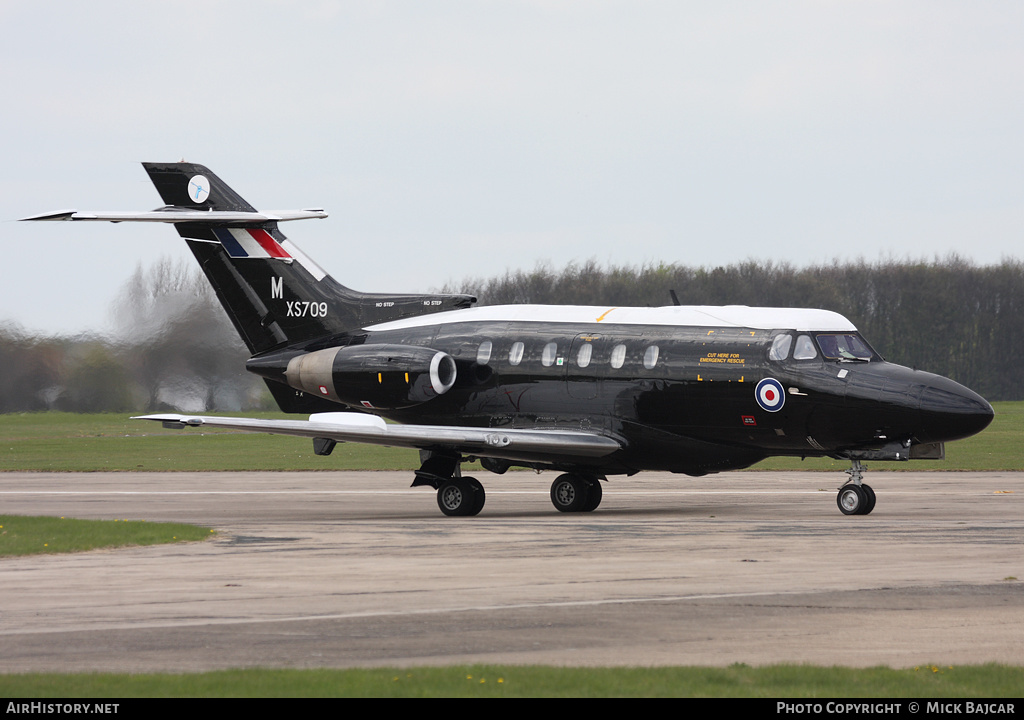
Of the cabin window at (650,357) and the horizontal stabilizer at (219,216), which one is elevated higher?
the horizontal stabilizer at (219,216)

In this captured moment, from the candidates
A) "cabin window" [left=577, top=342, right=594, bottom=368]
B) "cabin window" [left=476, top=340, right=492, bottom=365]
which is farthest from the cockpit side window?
"cabin window" [left=476, top=340, right=492, bottom=365]

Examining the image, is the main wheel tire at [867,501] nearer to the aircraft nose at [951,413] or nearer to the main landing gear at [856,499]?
the main landing gear at [856,499]

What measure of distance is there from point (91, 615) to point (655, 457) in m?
14.2

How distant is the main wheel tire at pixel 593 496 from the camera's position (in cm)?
2622

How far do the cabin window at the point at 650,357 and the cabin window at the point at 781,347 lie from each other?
223cm

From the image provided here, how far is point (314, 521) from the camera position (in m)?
23.8

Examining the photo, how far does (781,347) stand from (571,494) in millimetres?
5102

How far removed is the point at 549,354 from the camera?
26234 mm

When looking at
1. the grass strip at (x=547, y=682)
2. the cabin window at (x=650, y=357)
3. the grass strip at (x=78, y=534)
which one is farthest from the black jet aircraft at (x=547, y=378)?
the grass strip at (x=547, y=682)

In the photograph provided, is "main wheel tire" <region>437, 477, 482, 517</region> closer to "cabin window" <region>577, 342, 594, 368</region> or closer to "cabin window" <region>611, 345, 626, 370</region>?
"cabin window" <region>577, 342, 594, 368</region>

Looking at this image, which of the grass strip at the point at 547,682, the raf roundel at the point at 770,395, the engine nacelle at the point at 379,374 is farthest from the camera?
the engine nacelle at the point at 379,374

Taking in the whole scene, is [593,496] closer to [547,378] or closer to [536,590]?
[547,378]

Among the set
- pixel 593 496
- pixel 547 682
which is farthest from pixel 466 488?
pixel 547 682
